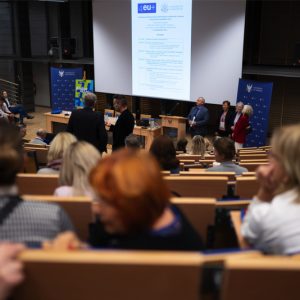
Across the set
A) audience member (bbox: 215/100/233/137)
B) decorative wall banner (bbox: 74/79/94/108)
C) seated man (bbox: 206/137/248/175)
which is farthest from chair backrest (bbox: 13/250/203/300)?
decorative wall banner (bbox: 74/79/94/108)

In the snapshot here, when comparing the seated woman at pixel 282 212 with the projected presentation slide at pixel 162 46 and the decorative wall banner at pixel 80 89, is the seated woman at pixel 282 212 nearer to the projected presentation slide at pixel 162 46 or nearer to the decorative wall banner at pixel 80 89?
the projected presentation slide at pixel 162 46

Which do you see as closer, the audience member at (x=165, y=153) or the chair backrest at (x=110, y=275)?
the chair backrest at (x=110, y=275)

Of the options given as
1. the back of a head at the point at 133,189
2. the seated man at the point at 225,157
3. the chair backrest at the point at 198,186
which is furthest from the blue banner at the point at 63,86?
the back of a head at the point at 133,189

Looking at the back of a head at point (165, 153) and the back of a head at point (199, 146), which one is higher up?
the back of a head at point (165, 153)

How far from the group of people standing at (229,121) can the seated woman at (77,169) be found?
6099 millimetres

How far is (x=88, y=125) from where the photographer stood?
546 centimetres

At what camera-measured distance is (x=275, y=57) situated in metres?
10.7

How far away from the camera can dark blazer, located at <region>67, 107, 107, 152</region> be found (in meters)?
5.46

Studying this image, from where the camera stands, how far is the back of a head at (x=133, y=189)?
120 cm

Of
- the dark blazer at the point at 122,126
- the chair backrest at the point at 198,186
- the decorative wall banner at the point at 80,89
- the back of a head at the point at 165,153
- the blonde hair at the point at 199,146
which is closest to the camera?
the chair backrest at the point at 198,186

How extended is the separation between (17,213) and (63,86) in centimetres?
1084

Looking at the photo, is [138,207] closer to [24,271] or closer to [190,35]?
[24,271]

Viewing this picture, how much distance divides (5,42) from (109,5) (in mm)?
5656

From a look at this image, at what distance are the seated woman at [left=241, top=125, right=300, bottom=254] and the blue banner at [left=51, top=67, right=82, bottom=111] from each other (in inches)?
419
